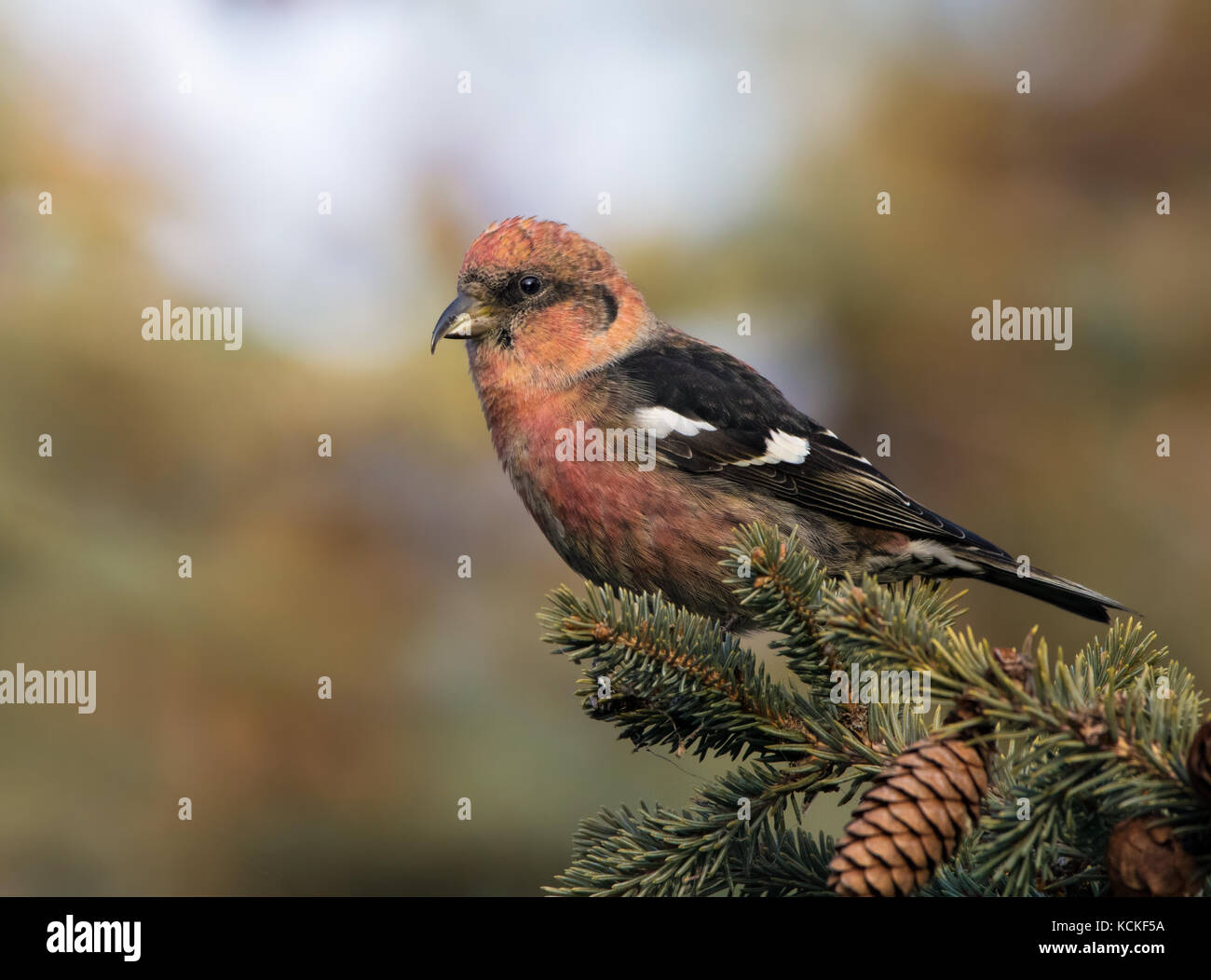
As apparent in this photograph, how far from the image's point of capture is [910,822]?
151 centimetres

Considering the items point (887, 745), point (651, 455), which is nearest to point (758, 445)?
point (651, 455)

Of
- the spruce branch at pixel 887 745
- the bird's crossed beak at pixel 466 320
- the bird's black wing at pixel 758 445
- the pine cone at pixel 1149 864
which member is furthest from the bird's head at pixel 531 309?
the pine cone at pixel 1149 864

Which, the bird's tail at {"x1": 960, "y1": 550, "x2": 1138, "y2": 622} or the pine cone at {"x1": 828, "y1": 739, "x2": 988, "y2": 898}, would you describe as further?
the bird's tail at {"x1": 960, "y1": 550, "x2": 1138, "y2": 622}

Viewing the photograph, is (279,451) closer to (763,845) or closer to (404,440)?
(404,440)

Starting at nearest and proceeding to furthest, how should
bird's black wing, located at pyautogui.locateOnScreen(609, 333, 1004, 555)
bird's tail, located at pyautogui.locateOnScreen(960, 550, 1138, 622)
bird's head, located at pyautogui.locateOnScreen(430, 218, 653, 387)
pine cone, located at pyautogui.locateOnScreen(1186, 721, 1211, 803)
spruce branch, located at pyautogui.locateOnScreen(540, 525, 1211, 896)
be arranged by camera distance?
pine cone, located at pyautogui.locateOnScreen(1186, 721, 1211, 803)
spruce branch, located at pyautogui.locateOnScreen(540, 525, 1211, 896)
bird's tail, located at pyautogui.locateOnScreen(960, 550, 1138, 622)
bird's black wing, located at pyautogui.locateOnScreen(609, 333, 1004, 555)
bird's head, located at pyautogui.locateOnScreen(430, 218, 653, 387)

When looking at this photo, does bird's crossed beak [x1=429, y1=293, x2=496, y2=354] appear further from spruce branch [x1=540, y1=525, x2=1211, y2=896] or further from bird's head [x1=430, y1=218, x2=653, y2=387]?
spruce branch [x1=540, y1=525, x2=1211, y2=896]

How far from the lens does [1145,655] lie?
224cm

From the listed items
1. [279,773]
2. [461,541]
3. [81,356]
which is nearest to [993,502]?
[461,541]

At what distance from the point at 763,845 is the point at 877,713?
35 centimetres

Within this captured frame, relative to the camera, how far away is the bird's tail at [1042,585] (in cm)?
318

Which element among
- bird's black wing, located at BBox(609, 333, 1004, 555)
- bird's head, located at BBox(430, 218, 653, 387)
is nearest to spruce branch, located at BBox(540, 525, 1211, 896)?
bird's black wing, located at BBox(609, 333, 1004, 555)

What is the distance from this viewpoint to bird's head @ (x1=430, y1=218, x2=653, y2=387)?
3631mm

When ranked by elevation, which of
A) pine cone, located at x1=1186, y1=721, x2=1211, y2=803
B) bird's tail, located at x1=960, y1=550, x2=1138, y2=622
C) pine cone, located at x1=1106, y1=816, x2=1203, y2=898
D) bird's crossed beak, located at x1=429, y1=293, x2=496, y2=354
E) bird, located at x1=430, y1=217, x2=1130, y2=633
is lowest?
pine cone, located at x1=1106, y1=816, x2=1203, y2=898

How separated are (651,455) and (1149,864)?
2.07m
